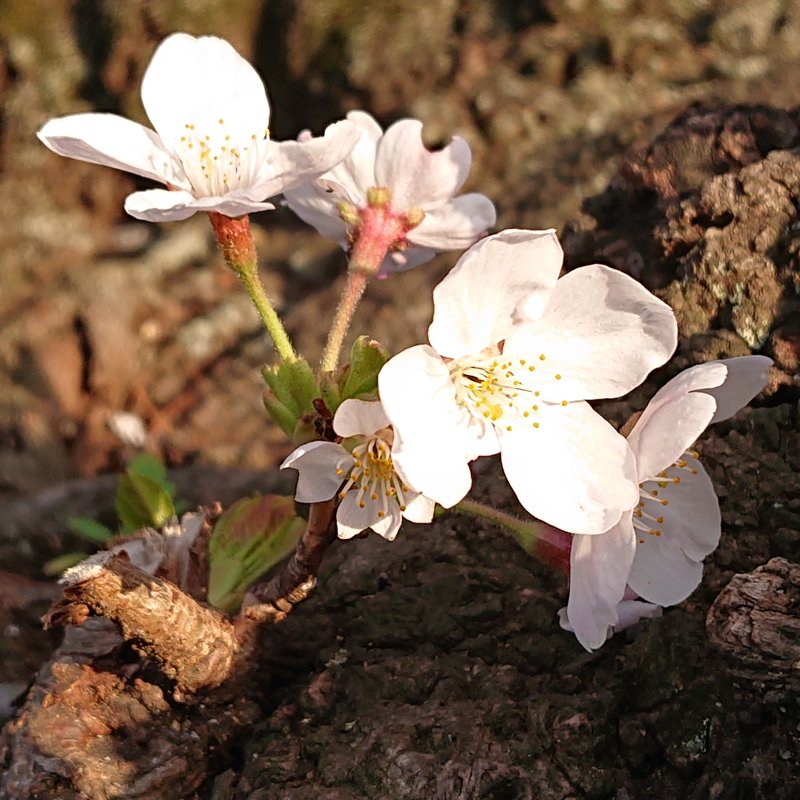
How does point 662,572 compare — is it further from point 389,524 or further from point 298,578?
point 298,578

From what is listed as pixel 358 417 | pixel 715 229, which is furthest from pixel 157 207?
pixel 715 229

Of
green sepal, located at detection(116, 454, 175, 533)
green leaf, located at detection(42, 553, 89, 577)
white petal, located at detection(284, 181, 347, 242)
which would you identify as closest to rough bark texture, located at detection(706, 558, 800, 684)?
white petal, located at detection(284, 181, 347, 242)

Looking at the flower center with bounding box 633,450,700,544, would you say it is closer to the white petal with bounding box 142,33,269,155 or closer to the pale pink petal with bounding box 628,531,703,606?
the pale pink petal with bounding box 628,531,703,606

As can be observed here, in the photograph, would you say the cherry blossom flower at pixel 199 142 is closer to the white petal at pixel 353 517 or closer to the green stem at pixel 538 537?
the white petal at pixel 353 517

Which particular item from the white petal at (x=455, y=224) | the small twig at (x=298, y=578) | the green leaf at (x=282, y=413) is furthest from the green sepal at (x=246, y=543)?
the white petal at (x=455, y=224)

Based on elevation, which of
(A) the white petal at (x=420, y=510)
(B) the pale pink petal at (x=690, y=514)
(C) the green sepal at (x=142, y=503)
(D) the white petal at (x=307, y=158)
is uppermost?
(D) the white petal at (x=307, y=158)
